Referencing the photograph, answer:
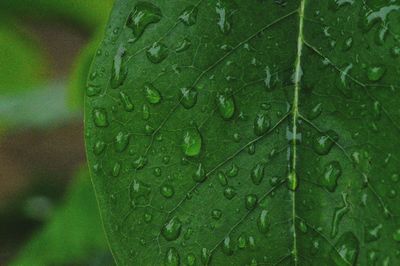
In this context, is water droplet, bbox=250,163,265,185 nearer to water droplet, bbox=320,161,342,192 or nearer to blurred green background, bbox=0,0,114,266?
water droplet, bbox=320,161,342,192

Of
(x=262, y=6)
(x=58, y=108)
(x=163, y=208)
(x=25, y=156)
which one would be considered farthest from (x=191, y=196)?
(x=25, y=156)

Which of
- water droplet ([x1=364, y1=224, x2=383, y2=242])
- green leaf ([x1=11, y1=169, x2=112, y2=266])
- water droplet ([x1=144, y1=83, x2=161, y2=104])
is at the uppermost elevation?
water droplet ([x1=144, y1=83, x2=161, y2=104])

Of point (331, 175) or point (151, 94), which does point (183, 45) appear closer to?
point (151, 94)

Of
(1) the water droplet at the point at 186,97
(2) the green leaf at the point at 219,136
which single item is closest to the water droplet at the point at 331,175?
(2) the green leaf at the point at 219,136

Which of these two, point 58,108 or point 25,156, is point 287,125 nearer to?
point 58,108

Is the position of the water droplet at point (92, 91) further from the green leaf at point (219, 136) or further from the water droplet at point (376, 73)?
the water droplet at point (376, 73)

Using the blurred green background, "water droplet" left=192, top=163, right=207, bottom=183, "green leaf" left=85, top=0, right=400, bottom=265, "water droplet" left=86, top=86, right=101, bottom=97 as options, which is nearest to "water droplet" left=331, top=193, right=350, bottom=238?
"green leaf" left=85, top=0, right=400, bottom=265

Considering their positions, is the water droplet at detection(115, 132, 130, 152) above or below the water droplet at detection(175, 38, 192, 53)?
below
